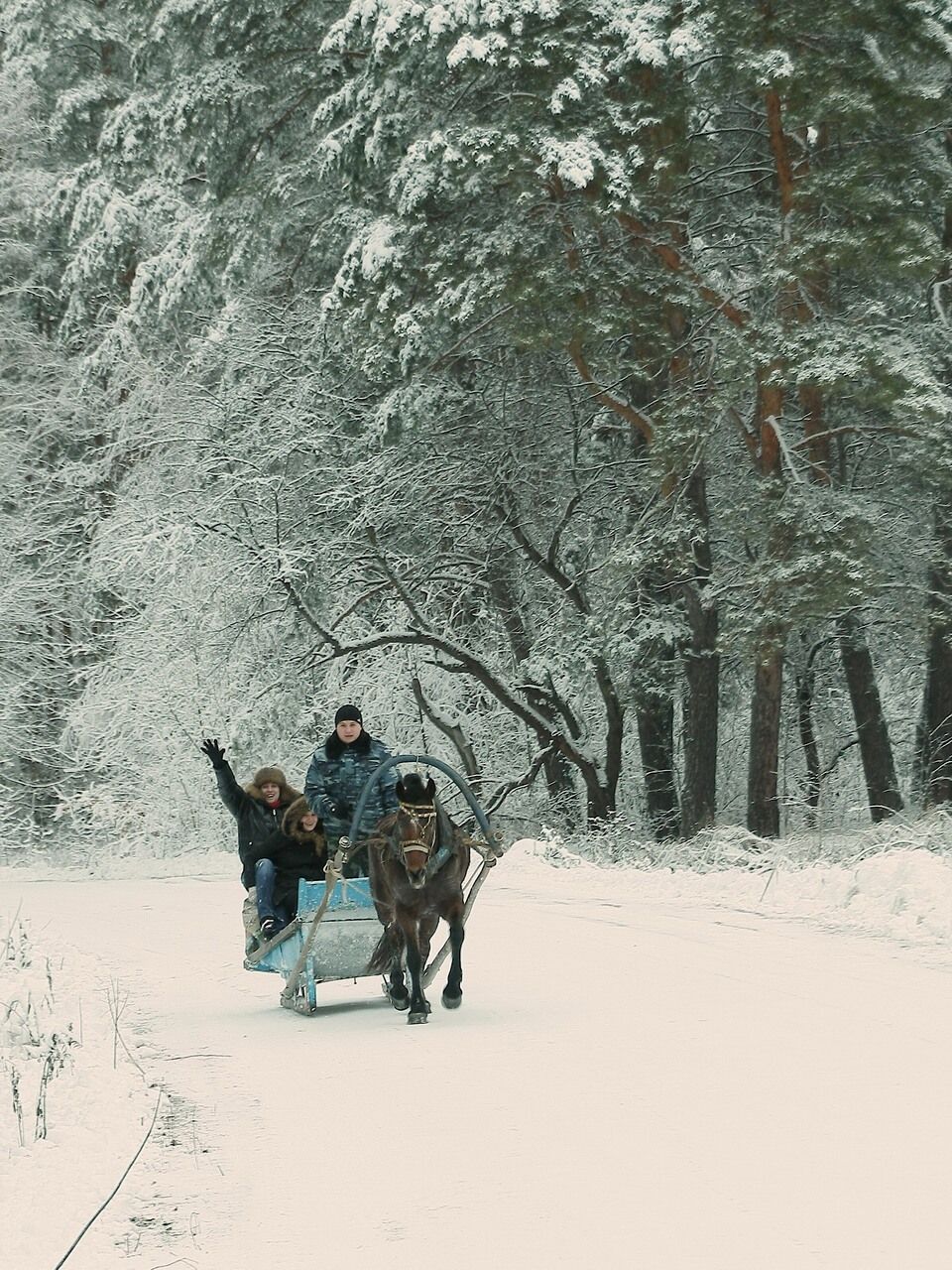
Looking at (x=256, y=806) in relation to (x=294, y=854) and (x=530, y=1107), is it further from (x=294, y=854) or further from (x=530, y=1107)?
(x=530, y=1107)

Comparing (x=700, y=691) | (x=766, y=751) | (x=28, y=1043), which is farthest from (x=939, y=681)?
(x=28, y=1043)

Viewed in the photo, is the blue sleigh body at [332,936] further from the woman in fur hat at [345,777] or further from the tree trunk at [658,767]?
the tree trunk at [658,767]

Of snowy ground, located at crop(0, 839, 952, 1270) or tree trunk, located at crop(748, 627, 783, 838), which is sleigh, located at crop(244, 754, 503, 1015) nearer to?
snowy ground, located at crop(0, 839, 952, 1270)

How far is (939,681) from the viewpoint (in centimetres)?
2186

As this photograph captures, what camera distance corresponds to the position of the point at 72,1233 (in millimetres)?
5695

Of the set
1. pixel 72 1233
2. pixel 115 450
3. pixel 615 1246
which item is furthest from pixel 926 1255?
pixel 115 450

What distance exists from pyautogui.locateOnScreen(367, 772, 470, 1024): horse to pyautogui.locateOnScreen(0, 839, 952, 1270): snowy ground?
318 millimetres

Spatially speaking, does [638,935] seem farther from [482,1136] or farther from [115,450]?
[115,450]

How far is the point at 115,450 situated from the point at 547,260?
16.2 m

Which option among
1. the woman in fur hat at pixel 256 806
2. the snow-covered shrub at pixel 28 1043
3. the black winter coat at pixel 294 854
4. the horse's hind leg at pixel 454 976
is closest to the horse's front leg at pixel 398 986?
the horse's hind leg at pixel 454 976

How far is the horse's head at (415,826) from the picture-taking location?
10.1m

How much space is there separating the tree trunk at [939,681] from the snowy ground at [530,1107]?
267 inches

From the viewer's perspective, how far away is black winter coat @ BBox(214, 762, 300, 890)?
12023mm

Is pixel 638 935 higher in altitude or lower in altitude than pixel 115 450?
lower
